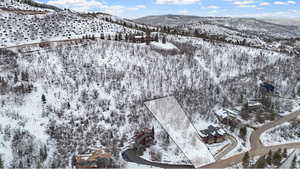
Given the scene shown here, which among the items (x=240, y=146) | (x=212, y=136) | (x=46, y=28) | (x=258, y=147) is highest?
(x=46, y=28)

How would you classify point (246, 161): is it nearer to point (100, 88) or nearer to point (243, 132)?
point (243, 132)

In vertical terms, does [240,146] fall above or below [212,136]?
below

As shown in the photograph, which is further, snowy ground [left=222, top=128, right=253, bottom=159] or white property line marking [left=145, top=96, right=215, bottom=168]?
snowy ground [left=222, top=128, right=253, bottom=159]

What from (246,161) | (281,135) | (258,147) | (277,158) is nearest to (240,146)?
(258,147)

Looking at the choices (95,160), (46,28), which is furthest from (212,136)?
(46,28)

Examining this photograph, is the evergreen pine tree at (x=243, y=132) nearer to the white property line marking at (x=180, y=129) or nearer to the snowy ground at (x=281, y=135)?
the snowy ground at (x=281, y=135)

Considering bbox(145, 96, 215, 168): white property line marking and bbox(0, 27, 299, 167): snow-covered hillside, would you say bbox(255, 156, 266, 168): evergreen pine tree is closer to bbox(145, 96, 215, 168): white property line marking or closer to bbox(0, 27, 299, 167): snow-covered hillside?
bbox(145, 96, 215, 168): white property line marking

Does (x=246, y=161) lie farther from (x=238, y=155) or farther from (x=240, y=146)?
(x=240, y=146)

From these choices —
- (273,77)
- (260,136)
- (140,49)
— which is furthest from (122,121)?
(273,77)

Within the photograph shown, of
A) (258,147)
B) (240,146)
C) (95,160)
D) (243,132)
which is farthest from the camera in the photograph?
(243,132)

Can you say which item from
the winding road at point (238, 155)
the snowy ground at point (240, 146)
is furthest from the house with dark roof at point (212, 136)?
the snowy ground at point (240, 146)

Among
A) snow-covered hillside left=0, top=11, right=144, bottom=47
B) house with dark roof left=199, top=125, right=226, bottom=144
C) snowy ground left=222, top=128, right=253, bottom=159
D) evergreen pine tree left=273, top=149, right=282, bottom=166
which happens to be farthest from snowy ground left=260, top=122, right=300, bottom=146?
snow-covered hillside left=0, top=11, right=144, bottom=47

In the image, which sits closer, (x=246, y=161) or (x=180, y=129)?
(x=246, y=161)

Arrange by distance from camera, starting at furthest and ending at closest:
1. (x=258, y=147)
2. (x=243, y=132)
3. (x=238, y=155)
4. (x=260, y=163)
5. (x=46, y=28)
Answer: (x=46, y=28)
(x=243, y=132)
(x=258, y=147)
(x=238, y=155)
(x=260, y=163)
